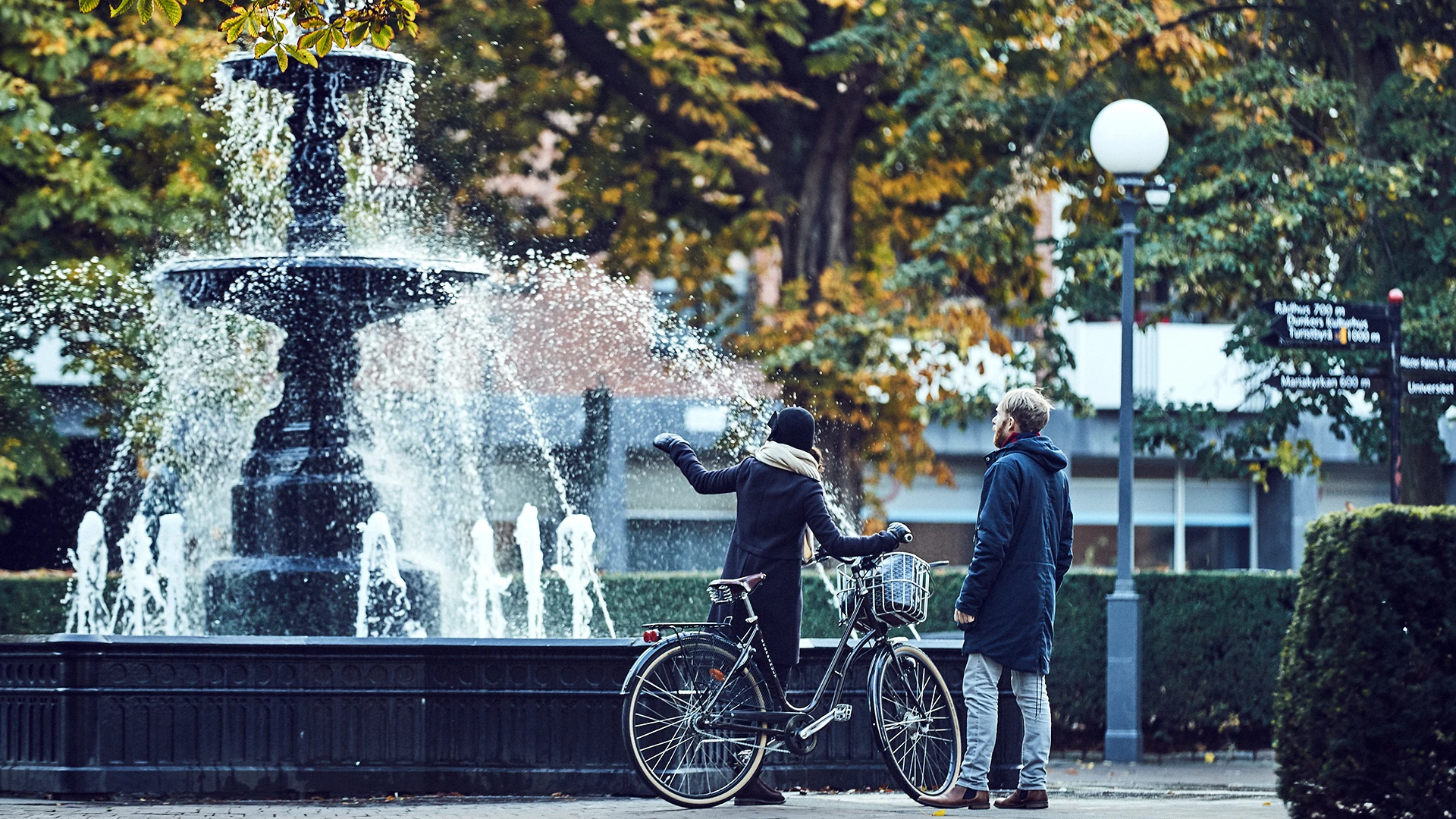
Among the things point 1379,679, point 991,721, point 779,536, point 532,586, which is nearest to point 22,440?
point 532,586

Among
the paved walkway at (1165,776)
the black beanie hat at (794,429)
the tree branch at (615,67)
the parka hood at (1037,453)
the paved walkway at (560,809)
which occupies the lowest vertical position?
the paved walkway at (1165,776)

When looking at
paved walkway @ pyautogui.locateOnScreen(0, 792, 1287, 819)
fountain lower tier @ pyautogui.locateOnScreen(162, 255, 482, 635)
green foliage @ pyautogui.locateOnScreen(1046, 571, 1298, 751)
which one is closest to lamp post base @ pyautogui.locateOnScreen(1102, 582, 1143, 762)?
green foliage @ pyautogui.locateOnScreen(1046, 571, 1298, 751)

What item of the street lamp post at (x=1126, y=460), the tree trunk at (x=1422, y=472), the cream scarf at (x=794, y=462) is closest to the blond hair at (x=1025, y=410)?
the cream scarf at (x=794, y=462)

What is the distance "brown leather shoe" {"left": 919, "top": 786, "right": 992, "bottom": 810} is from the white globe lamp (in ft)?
19.8

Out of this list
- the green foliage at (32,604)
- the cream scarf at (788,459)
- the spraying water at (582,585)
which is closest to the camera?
the cream scarf at (788,459)

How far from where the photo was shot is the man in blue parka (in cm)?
787

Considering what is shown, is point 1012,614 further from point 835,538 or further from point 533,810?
point 533,810

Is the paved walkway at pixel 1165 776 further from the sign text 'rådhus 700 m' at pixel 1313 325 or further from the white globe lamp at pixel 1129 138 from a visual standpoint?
the white globe lamp at pixel 1129 138

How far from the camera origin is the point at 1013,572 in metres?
7.91

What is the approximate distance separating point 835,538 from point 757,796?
3.73 ft

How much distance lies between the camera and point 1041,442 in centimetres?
812

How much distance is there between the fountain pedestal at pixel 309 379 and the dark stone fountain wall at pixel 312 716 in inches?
94.7

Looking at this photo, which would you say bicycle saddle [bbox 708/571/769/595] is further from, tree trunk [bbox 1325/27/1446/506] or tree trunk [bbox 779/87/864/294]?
tree trunk [bbox 779/87/864/294]

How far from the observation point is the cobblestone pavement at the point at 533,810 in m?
7.58
